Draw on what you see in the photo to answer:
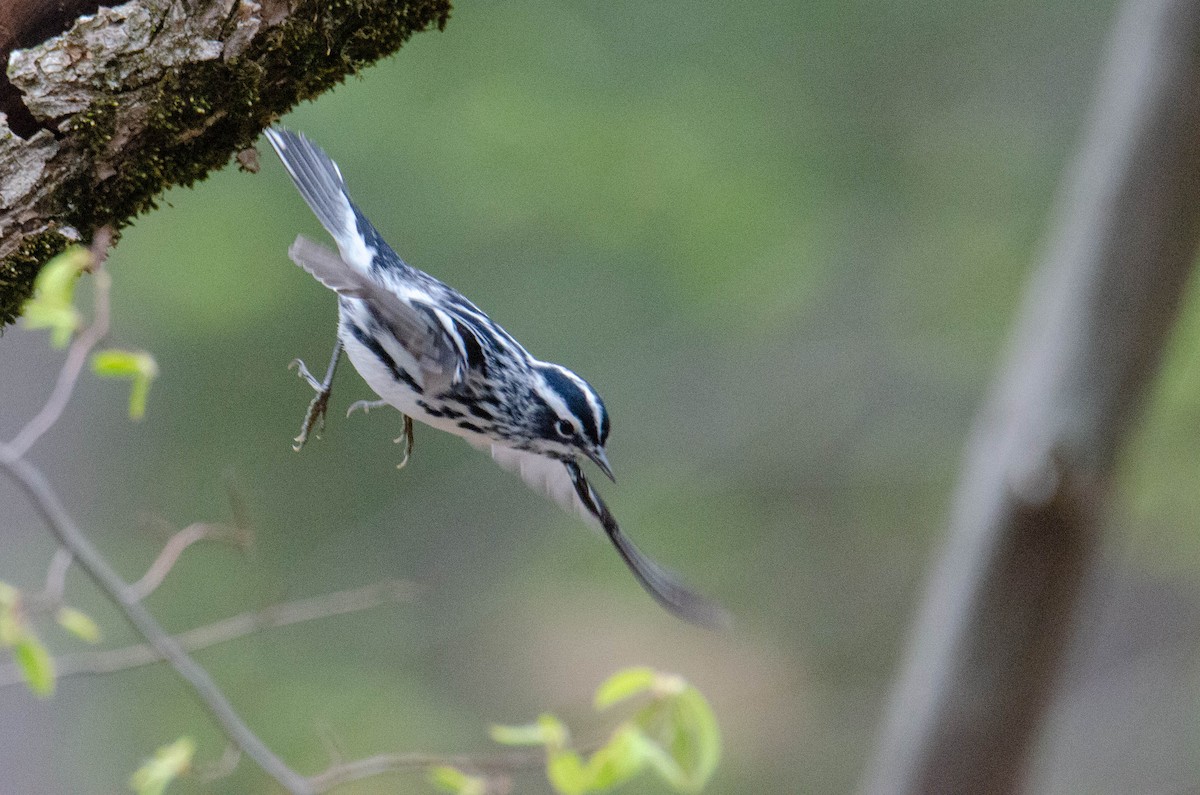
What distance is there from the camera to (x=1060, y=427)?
3.19 meters

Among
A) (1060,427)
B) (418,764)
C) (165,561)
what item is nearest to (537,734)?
(418,764)

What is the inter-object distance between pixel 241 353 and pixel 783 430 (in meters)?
2.87

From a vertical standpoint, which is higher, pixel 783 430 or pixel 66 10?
pixel 783 430

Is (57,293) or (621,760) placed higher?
(57,293)

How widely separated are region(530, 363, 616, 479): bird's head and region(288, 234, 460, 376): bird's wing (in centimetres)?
17

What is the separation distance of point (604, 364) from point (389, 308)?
15.9 feet

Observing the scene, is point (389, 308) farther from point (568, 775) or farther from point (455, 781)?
point (455, 781)

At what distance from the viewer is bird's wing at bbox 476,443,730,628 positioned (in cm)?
131

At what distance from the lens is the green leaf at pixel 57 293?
4.49 feet

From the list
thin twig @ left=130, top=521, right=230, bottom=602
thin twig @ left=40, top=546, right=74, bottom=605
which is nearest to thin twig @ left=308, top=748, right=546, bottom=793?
→ thin twig @ left=130, top=521, right=230, bottom=602

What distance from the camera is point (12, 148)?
125 cm

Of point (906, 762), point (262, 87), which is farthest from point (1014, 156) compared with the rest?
point (262, 87)

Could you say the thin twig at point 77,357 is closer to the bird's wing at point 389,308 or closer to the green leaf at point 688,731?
the bird's wing at point 389,308

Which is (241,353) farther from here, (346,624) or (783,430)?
(783,430)
